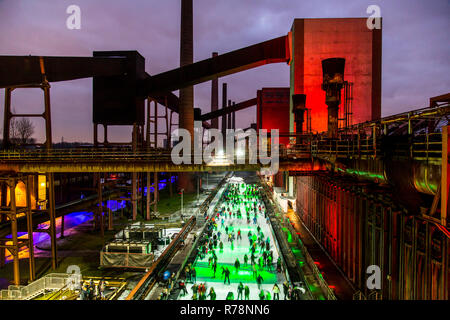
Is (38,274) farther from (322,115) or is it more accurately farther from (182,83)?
(322,115)

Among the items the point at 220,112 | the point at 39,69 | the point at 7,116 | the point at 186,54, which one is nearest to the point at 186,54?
the point at 186,54

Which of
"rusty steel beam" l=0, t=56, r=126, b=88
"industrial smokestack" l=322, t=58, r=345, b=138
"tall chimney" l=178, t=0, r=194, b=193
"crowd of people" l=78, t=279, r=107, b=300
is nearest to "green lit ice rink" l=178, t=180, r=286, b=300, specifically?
"crowd of people" l=78, t=279, r=107, b=300

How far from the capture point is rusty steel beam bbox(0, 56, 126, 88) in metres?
17.0

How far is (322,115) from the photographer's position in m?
31.5

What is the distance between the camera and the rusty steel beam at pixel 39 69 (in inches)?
669

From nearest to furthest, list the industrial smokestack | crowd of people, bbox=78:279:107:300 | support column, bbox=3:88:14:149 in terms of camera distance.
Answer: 1. crowd of people, bbox=78:279:107:300
2. the industrial smokestack
3. support column, bbox=3:88:14:149

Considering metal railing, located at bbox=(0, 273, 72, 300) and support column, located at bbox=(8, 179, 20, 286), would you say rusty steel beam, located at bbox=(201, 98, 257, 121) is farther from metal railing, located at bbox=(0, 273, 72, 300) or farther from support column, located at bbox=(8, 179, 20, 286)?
metal railing, located at bbox=(0, 273, 72, 300)

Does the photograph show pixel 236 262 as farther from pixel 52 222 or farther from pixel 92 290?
pixel 52 222

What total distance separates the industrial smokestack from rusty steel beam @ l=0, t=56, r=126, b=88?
57.2 ft

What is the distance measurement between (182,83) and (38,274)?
20.3 metres

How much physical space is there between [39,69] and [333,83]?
18.3 m

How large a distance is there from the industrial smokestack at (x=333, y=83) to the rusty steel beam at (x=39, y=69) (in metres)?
17.4
